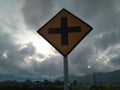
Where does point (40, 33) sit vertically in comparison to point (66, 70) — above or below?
above

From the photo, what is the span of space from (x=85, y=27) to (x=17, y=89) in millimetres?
97311

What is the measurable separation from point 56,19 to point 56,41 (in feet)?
1.35

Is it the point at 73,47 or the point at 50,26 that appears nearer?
the point at 73,47

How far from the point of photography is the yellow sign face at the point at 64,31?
368cm

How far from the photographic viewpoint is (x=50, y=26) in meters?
3.92

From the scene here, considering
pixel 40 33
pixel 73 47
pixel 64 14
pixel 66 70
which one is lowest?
pixel 66 70

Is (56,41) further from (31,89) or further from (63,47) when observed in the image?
(31,89)

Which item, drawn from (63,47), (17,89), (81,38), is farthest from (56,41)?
(17,89)

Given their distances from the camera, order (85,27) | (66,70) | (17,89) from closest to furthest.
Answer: (66,70), (85,27), (17,89)

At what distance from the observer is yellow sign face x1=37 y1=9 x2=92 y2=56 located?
368 centimetres

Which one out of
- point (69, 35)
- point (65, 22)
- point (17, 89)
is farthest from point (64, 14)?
point (17, 89)

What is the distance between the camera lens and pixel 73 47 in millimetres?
3641

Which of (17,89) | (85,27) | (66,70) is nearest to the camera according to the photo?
(66,70)

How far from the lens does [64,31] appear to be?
3.81 m
